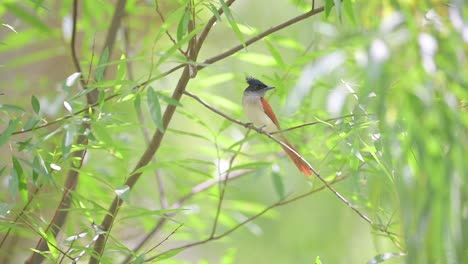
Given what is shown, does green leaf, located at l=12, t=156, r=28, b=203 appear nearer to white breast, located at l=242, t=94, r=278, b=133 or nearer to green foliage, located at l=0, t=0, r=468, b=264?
green foliage, located at l=0, t=0, r=468, b=264

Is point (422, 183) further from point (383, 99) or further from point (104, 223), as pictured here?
point (104, 223)

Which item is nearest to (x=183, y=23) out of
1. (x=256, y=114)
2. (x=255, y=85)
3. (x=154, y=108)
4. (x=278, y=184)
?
(x=154, y=108)

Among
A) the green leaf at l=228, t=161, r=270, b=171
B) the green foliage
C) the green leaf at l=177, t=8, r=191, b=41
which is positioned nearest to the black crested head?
the green foliage

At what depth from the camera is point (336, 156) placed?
1664 millimetres

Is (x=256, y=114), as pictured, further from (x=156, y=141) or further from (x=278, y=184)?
(x=156, y=141)

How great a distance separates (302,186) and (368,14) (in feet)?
6.52

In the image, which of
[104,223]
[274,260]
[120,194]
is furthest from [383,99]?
[274,260]

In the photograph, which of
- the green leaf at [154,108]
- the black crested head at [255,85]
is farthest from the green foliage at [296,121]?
the black crested head at [255,85]

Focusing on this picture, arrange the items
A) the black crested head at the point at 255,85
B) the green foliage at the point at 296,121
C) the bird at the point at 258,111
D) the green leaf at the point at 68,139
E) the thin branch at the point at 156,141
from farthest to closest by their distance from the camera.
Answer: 1. the black crested head at the point at 255,85
2. the bird at the point at 258,111
3. the thin branch at the point at 156,141
4. the green leaf at the point at 68,139
5. the green foliage at the point at 296,121

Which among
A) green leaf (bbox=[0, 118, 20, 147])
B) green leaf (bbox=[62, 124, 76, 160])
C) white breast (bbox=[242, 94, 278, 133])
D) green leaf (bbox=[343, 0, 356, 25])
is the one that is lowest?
green leaf (bbox=[0, 118, 20, 147])

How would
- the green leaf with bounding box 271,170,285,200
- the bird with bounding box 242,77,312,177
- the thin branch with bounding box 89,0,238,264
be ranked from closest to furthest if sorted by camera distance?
the thin branch with bounding box 89,0,238,264, the green leaf with bounding box 271,170,285,200, the bird with bounding box 242,77,312,177

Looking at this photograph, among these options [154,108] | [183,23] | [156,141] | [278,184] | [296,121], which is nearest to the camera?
[154,108]

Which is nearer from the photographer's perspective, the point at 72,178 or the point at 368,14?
the point at 368,14

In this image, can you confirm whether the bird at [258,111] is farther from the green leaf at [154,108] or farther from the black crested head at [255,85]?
the green leaf at [154,108]
